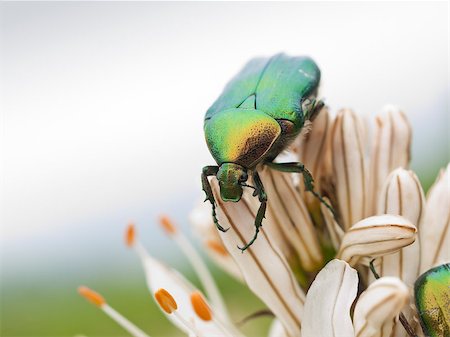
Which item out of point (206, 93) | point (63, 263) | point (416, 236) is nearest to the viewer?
point (416, 236)

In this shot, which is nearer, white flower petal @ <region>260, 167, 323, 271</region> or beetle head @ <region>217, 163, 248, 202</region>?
beetle head @ <region>217, 163, 248, 202</region>

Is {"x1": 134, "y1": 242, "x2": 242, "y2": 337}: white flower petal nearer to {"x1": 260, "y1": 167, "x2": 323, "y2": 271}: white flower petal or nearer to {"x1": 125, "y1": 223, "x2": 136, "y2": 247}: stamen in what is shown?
{"x1": 125, "y1": 223, "x2": 136, "y2": 247}: stamen

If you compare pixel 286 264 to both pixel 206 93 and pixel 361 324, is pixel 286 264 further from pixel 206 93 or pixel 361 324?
pixel 206 93

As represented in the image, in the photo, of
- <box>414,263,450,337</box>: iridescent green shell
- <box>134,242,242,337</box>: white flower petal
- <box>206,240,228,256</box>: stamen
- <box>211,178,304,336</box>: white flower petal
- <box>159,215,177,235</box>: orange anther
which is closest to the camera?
<box>414,263,450,337</box>: iridescent green shell

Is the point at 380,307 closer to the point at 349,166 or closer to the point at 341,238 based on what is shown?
the point at 341,238

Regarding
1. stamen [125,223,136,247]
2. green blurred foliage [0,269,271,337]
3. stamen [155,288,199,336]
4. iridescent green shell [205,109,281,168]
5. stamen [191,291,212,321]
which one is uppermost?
iridescent green shell [205,109,281,168]

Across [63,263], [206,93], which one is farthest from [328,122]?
[206,93]

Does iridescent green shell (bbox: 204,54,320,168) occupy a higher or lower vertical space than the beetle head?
higher

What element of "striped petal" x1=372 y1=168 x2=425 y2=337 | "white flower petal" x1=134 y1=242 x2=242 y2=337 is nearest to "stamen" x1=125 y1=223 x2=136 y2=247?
"white flower petal" x1=134 y1=242 x2=242 y2=337
